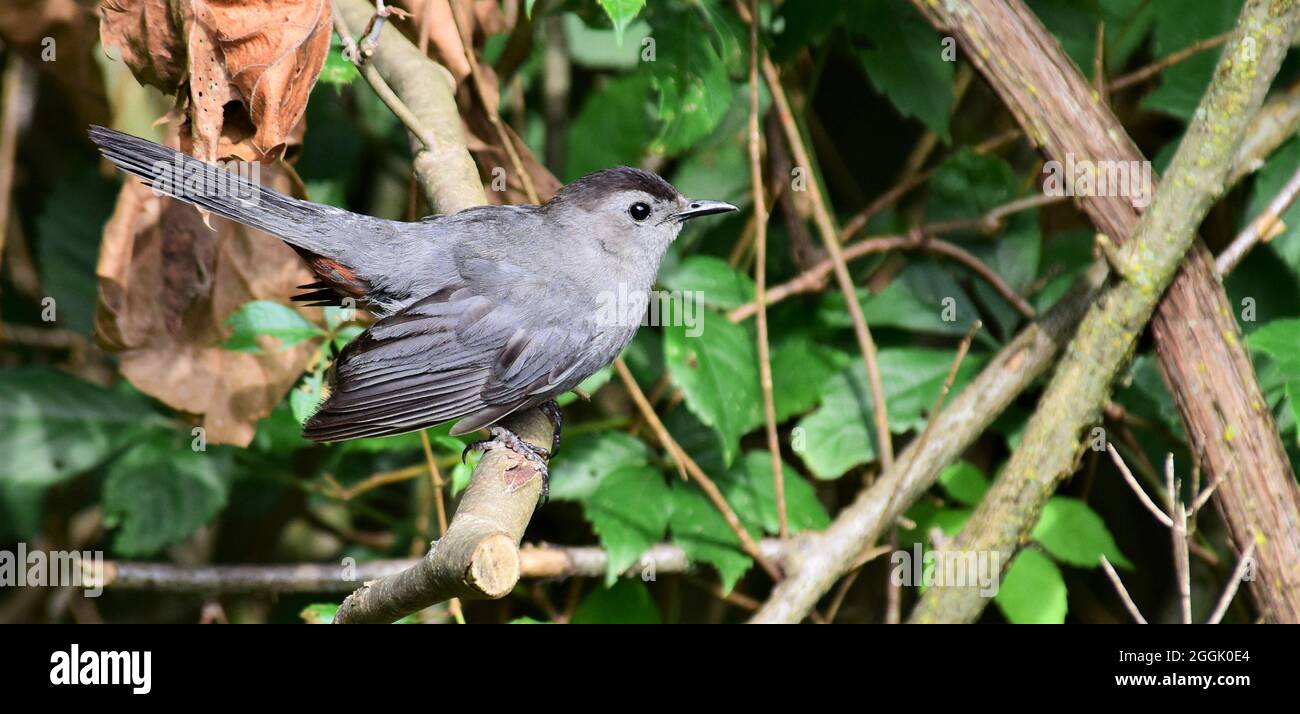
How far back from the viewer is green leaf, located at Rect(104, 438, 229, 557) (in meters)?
3.66

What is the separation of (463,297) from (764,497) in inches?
39.4

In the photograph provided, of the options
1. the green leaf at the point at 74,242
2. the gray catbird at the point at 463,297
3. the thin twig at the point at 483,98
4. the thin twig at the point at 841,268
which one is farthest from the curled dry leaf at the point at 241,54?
the green leaf at the point at 74,242

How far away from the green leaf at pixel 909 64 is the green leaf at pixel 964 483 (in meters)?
0.96

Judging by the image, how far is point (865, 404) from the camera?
3.45 meters

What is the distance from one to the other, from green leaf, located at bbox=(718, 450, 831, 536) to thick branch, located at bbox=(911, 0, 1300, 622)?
45 centimetres

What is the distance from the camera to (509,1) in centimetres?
341

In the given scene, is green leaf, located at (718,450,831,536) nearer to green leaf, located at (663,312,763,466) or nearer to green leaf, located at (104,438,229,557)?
green leaf, located at (663,312,763,466)

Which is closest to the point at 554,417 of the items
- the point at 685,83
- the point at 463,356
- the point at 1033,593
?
the point at 463,356

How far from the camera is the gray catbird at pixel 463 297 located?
2973mm

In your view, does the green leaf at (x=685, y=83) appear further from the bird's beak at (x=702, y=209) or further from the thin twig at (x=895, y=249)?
the thin twig at (x=895, y=249)

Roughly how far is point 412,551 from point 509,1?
1872 mm

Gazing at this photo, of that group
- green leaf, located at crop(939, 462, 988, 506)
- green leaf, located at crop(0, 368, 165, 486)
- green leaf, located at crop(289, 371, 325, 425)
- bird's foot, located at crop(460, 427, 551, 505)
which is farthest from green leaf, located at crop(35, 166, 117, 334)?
green leaf, located at crop(939, 462, 988, 506)

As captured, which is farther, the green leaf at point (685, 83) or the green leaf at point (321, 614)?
the green leaf at point (685, 83)

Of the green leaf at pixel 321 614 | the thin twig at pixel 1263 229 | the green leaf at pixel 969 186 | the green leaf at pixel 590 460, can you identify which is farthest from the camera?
the green leaf at pixel 969 186
